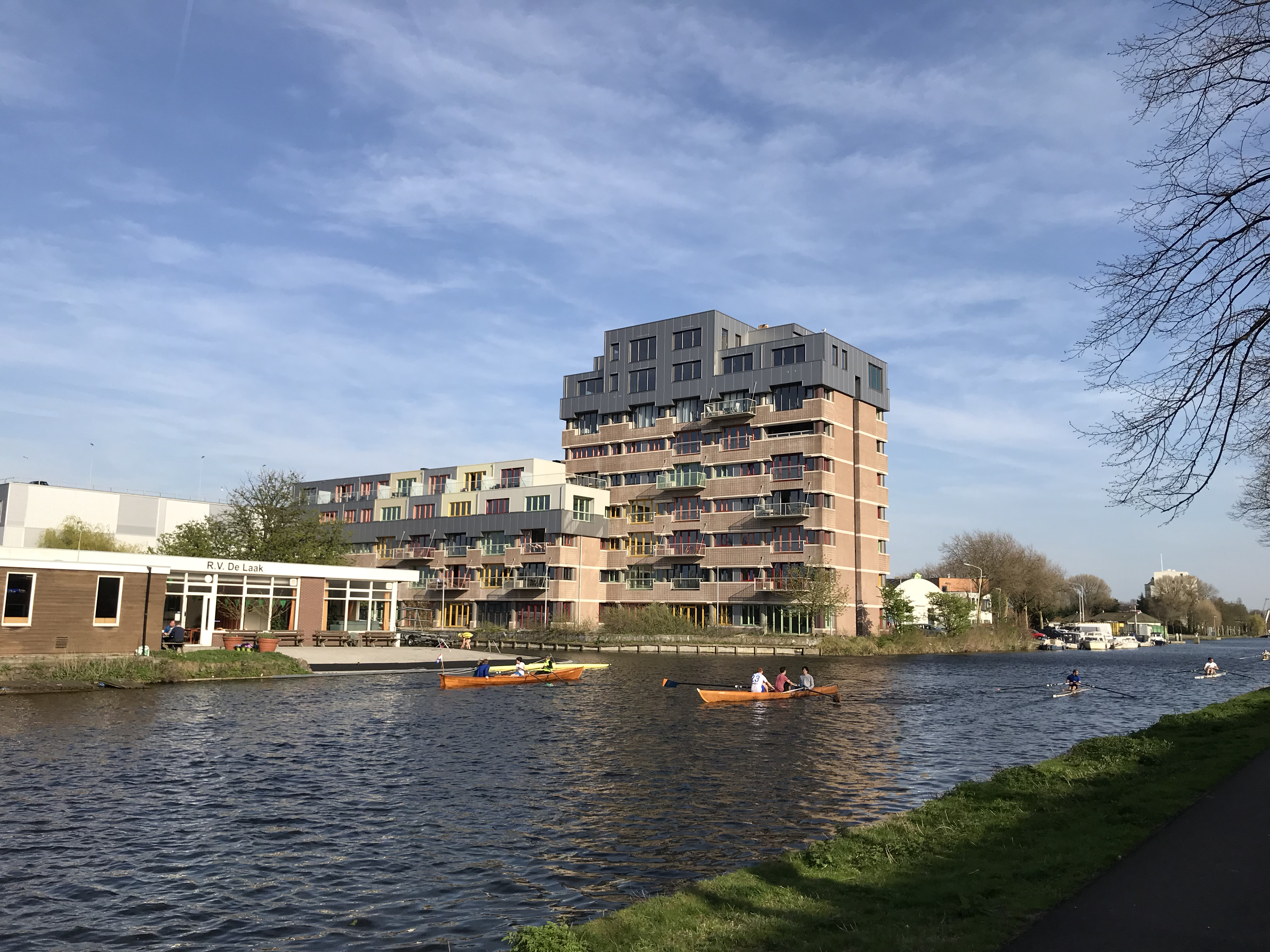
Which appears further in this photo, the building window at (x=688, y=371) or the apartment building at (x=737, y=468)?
the building window at (x=688, y=371)

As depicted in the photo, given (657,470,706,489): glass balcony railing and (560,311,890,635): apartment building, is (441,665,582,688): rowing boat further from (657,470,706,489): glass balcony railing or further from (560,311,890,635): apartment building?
(657,470,706,489): glass balcony railing

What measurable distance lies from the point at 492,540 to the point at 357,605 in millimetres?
37854

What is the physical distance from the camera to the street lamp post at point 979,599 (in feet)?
369

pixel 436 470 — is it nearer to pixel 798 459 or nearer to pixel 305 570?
pixel 798 459

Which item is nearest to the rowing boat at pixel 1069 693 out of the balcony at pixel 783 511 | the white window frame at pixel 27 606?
the balcony at pixel 783 511

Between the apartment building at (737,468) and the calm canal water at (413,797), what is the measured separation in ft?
150

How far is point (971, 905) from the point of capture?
958 cm

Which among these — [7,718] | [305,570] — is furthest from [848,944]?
[305,570]

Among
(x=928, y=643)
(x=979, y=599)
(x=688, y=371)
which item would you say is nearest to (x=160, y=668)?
(x=688, y=371)

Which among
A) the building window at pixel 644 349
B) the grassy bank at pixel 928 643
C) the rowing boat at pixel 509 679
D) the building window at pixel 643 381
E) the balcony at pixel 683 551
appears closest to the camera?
the rowing boat at pixel 509 679

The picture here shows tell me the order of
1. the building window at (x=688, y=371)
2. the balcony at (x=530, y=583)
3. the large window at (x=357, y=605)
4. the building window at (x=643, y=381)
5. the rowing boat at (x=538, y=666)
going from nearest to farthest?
the rowing boat at (x=538, y=666) < the large window at (x=357, y=605) < the balcony at (x=530, y=583) < the building window at (x=688, y=371) < the building window at (x=643, y=381)

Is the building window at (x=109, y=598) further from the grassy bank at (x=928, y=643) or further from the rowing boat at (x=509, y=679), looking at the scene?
the grassy bank at (x=928, y=643)

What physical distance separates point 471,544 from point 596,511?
14424 millimetres

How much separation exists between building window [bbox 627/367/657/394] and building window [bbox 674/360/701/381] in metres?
2.70
